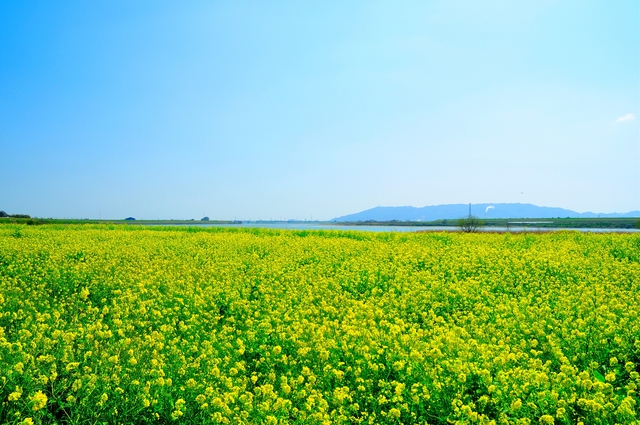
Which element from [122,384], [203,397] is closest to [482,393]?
[203,397]

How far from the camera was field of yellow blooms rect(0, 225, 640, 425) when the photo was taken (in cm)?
438

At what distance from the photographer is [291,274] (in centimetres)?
1133

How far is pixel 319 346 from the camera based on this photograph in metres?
5.95

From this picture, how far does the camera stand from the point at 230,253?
16031mm

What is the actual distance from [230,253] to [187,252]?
1992mm

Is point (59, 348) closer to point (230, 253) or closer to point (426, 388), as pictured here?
point (426, 388)

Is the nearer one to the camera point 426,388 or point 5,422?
point 5,422

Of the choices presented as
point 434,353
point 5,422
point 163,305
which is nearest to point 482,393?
point 434,353

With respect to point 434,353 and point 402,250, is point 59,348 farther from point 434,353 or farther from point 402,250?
point 402,250

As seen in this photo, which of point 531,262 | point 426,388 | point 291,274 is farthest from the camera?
point 531,262

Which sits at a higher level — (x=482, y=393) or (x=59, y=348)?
(x=59, y=348)

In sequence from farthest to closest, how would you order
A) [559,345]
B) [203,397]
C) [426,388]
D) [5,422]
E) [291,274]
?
1. [291,274]
2. [559,345]
3. [426,388]
4. [203,397]
5. [5,422]

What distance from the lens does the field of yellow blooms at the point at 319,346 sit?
14.4 feet

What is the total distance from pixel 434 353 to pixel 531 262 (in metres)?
9.37
